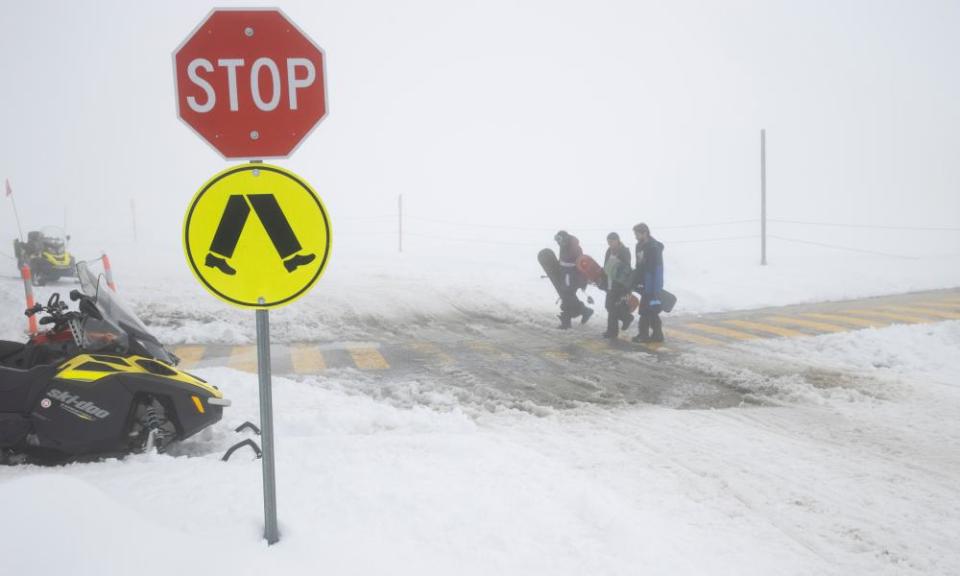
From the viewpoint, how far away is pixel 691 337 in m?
10.7

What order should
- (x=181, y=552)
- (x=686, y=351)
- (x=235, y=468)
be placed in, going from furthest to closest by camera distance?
1. (x=686, y=351)
2. (x=235, y=468)
3. (x=181, y=552)

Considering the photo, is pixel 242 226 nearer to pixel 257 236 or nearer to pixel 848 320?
pixel 257 236

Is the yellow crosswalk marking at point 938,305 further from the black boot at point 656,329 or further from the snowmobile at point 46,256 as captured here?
the snowmobile at point 46,256

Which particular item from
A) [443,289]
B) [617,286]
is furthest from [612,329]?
[443,289]

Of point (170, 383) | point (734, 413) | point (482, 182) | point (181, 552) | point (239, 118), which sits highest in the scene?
point (482, 182)

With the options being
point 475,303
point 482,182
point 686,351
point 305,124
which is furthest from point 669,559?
point 482,182

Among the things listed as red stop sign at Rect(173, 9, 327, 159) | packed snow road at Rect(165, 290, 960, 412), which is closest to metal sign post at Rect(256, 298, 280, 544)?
red stop sign at Rect(173, 9, 327, 159)

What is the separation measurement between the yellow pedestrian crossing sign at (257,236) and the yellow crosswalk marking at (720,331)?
9.40 m

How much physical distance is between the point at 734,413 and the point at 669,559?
3.43 m

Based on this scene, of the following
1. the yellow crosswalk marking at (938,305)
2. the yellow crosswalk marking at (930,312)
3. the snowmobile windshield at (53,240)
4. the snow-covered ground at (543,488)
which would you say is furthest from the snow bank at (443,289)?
the snow-covered ground at (543,488)

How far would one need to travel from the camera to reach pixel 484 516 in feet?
11.7

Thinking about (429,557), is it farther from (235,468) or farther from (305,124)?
(305,124)

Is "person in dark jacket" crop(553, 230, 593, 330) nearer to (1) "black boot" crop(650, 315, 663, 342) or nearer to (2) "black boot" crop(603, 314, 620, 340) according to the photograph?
(2) "black boot" crop(603, 314, 620, 340)

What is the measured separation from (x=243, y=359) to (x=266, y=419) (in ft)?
22.0
